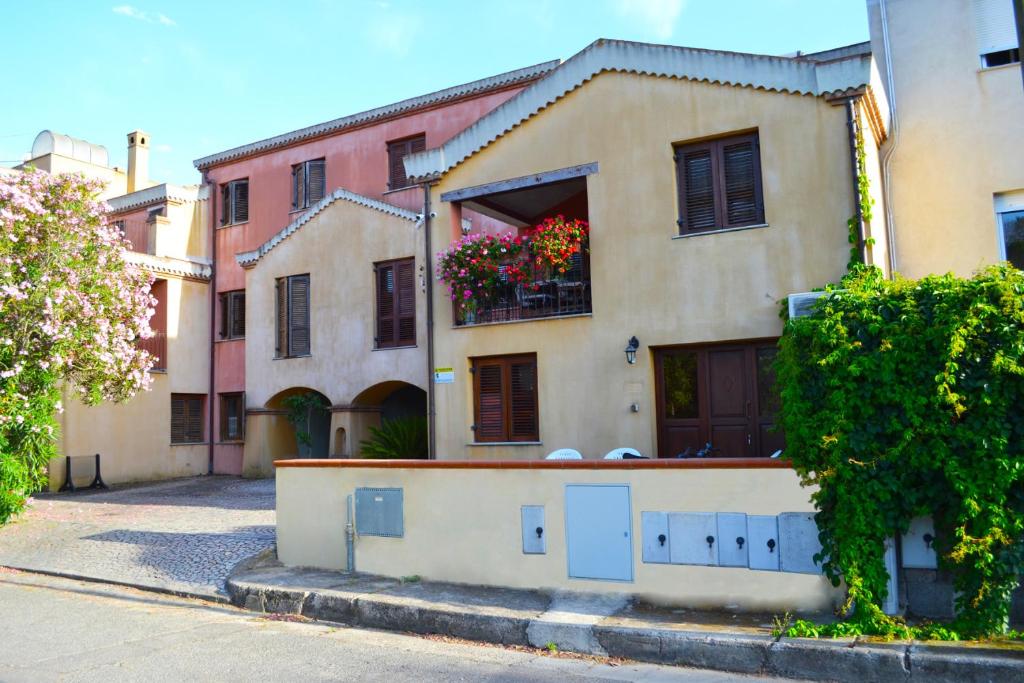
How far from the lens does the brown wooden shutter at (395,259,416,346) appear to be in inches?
723

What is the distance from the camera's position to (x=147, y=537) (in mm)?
12719

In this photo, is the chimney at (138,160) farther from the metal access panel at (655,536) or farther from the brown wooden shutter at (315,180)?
the metal access panel at (655,536)

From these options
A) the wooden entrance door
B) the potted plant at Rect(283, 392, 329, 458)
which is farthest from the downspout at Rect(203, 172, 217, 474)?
the wooden entrance door

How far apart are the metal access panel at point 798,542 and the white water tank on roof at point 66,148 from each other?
32080mm

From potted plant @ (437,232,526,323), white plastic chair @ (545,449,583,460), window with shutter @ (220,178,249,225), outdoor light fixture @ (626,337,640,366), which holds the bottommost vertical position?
white plastic chair @ (545,449,583,460)

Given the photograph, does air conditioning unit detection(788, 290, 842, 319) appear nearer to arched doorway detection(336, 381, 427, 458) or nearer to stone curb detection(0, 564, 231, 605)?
stone curb detection(0, 564, 231, 605)

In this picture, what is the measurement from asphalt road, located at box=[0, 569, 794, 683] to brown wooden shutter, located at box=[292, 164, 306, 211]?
595 inches

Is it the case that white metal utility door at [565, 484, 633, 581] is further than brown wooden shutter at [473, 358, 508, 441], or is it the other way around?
brown wooden shutter at [473, 358, 508, 441]

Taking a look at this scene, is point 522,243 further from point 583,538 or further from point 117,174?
point 117,174


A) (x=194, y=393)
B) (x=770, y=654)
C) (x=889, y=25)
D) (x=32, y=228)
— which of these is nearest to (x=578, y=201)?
(x=889, y=25)

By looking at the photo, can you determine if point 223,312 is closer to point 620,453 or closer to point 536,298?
point 536,298

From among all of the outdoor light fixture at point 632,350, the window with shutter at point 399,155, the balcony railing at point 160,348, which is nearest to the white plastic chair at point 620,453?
the outdoor light fixture at point 632,350

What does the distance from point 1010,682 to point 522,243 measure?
9424mm

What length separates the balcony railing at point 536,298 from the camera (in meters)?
13.4
